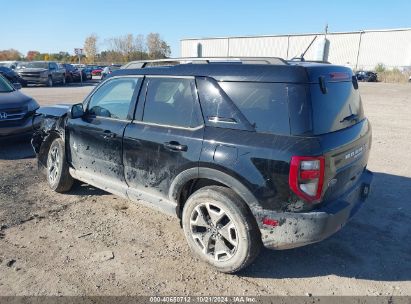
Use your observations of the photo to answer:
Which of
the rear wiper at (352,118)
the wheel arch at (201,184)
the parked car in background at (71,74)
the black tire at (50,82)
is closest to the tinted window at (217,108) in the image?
the wheel arch at (201,184)

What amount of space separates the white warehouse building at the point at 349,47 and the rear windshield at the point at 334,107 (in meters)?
55.7

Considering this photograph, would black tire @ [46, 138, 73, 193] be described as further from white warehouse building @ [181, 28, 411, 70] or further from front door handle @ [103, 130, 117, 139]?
white warehouse building @ [181, 28, 411, 70]

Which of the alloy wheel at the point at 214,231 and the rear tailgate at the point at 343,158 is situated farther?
the alloy wheel at the point at 214,231

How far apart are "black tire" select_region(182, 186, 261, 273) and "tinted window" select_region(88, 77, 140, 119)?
144 centimetres

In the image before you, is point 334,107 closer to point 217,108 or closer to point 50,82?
point 217,108

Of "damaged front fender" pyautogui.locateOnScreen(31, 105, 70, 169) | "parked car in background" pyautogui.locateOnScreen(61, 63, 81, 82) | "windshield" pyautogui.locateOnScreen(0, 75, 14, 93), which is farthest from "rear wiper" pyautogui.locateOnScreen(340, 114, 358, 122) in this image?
"parked car in background" pyautogui.locateOnScreen(61, 63, 81, 82)

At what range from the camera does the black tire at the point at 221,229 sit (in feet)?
10.1

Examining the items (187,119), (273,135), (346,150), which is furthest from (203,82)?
(346,150)

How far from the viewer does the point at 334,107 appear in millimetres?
3105

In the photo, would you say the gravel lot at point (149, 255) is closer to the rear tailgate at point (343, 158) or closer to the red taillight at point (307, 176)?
the rear tailgate at point (343, 158)

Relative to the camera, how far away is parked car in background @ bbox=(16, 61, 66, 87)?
80.0ft

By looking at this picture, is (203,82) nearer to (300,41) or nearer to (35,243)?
(35,243)

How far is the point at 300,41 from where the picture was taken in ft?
228

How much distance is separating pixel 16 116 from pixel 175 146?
5.30m
